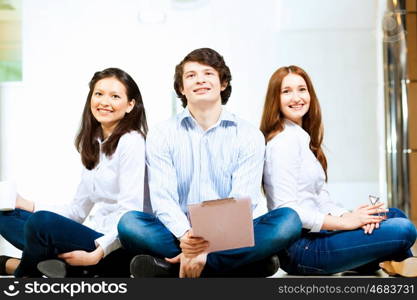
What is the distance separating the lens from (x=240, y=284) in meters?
1.84

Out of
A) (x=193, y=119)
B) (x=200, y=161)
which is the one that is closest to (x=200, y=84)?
(x=193, y=119)

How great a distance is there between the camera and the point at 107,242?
201 centimetres

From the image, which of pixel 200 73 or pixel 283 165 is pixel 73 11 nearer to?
pixel 200 73

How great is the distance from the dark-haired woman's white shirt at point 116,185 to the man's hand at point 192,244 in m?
0.24

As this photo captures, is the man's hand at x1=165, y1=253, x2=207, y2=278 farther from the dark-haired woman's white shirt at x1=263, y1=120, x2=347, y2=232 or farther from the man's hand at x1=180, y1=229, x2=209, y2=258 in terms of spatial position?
the dark-haired woman's white shirt at x1=263, y1=120, x2=347, y2=232

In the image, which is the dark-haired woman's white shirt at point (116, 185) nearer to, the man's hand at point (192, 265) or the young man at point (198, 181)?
the young man at point (198, 181)

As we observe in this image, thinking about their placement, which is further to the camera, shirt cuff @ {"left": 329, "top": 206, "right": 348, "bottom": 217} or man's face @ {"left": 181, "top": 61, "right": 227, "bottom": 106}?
shirt cuff @ {"left": 329, "top": 206, "right": 348, "bottom": 217}

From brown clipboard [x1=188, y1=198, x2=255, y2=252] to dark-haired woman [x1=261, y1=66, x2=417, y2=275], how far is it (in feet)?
0.83

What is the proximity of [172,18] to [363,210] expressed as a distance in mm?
1973

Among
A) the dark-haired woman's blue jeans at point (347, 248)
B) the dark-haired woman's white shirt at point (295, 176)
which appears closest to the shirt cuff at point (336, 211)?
the dark-haired woman's white shirt at point (295, 176)

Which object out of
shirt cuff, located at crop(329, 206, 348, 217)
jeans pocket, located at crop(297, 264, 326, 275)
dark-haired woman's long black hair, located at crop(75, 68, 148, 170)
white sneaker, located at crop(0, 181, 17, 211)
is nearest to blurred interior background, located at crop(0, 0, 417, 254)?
white sneaker, located at crop(0, 181, 17, 211)

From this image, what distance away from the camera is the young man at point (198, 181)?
6.31 ft

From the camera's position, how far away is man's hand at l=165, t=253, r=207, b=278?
1907 millimetres

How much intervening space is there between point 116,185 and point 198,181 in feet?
0.93
